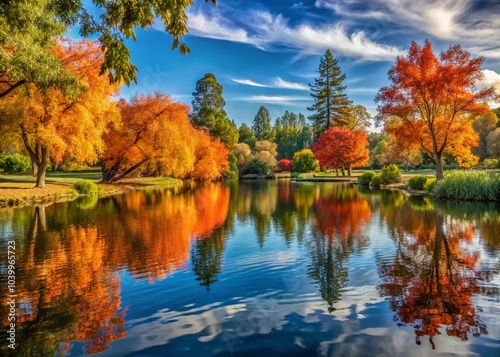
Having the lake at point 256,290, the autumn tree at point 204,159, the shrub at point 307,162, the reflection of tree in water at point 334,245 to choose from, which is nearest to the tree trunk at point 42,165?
the lake at point 256,290

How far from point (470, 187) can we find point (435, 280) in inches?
700

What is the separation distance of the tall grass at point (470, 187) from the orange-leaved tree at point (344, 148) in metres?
27.1

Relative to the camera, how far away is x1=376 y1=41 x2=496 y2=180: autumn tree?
24.7 m

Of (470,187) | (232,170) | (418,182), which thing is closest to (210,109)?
(232,170)

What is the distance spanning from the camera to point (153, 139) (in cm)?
3612

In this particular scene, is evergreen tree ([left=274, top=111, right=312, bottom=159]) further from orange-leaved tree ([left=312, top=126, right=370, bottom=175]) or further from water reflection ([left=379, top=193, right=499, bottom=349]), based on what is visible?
water reflection ([left=379, top=193, right=499, bottom=349])

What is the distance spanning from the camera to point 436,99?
2608cm

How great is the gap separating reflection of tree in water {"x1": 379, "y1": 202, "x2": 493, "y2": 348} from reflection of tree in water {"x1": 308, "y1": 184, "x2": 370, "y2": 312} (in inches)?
36.2

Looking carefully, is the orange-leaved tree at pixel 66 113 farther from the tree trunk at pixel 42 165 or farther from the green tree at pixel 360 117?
the green tree at pixel 360 117

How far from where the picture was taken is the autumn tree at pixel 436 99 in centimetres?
2466

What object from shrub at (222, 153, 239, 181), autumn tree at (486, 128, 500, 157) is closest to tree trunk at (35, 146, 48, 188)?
shrub at (222, 153, 239, 181)

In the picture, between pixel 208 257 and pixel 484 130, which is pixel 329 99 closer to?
pixel 484 130

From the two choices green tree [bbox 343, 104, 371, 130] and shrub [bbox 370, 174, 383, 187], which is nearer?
shrub [bbox 370, 174, 383, 187]

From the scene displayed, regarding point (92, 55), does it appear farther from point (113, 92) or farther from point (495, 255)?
point (495, 255)
